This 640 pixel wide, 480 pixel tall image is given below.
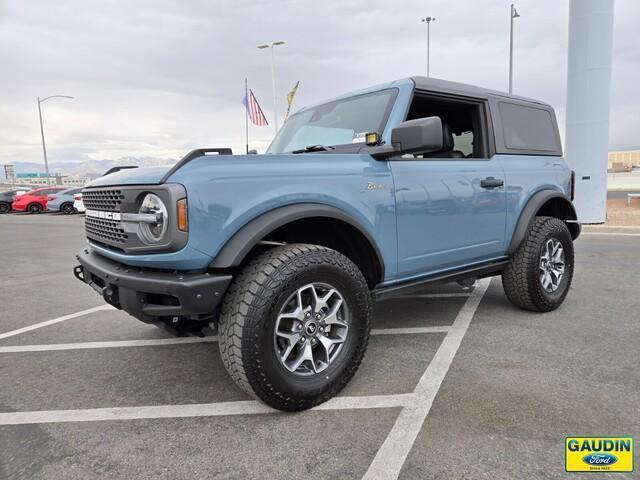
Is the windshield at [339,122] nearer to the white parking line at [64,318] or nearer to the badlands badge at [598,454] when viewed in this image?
the badlands badge at [598,454]

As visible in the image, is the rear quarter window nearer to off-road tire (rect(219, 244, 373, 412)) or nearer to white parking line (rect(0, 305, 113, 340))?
off-road tire (rect(219, 244, 373, 412))

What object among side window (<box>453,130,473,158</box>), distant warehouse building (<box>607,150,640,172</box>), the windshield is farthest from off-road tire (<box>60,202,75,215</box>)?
distant warehouse building (<box>607,150,640,172</box>)

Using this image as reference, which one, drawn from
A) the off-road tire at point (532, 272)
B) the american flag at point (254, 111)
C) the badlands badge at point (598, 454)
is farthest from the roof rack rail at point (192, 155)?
the american flag at point (254, 111)

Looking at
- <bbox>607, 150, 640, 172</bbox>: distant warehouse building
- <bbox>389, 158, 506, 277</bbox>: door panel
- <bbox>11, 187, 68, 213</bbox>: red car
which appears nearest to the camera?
<bbox>389, 158, 506, 277</bbox>: door panel

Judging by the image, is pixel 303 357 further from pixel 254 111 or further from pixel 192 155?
pixel 254 111

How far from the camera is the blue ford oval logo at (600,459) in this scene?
81.0 inches

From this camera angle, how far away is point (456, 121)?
172 inches

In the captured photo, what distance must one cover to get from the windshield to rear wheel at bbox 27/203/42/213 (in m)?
27.2

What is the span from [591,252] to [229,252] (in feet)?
24.1

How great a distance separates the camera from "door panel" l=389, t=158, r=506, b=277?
3.12 m

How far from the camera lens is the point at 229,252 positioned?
2.35 m

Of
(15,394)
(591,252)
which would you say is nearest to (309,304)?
(15,394)

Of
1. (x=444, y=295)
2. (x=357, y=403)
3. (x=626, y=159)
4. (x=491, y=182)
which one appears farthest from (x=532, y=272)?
(x=626, y=159)

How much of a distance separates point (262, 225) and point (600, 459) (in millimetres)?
1921
